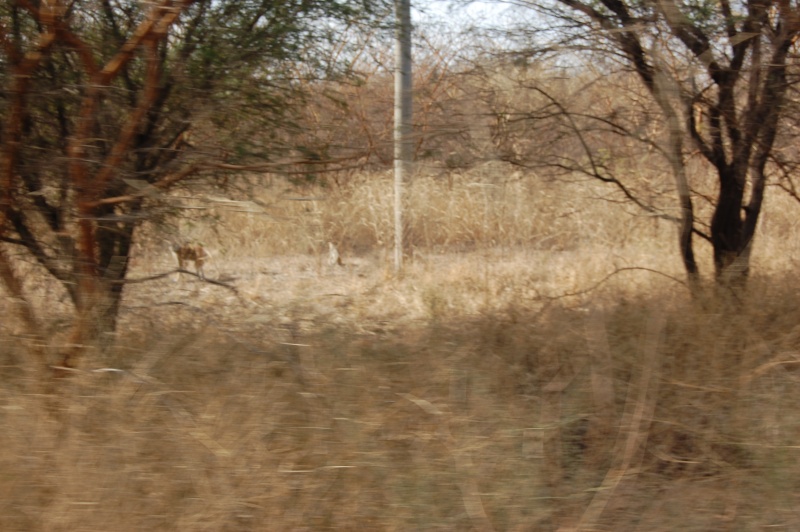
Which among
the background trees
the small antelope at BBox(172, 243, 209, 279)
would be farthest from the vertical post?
the small antelope at BBox(172, 243, 209, 279)

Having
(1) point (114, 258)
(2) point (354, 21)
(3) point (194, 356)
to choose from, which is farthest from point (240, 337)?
(2) point (354, 21)

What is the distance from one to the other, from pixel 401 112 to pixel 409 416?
359 cm

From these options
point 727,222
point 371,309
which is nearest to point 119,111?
point 371,309

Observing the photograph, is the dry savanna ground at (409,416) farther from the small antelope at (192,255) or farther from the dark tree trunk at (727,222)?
the small antelope at (192,255)

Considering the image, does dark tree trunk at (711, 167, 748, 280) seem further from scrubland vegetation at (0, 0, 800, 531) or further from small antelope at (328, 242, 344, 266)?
small antelope at (328, 242, 344, 266)

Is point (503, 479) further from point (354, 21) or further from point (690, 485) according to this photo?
point (354, 21)

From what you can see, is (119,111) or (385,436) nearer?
(385,436)

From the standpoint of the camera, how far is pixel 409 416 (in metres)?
3.60

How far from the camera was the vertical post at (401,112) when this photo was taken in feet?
15.5

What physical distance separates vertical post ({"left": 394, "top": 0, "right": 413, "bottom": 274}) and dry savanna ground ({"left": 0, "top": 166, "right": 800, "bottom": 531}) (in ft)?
3.07

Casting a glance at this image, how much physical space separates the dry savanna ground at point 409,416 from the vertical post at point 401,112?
3.07 ft

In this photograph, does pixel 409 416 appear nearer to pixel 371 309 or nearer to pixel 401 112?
pixel 371 309

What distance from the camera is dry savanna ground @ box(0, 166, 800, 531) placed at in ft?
9.89

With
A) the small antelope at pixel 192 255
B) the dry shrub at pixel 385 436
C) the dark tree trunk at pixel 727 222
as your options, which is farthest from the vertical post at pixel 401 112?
the dark tree trunk at pixel 727 222
